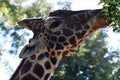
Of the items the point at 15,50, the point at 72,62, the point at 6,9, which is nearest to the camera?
the point at 6,9

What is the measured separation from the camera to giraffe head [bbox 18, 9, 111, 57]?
722 centimetres

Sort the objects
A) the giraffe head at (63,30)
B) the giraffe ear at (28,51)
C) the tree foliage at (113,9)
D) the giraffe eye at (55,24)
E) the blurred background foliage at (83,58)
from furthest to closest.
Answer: the blurred background foliage at (83,58), the giraffe eye at (55,24), the giraffe head at (63,30), the giraffe ear at (28,51), the tree foliage at (113,9)

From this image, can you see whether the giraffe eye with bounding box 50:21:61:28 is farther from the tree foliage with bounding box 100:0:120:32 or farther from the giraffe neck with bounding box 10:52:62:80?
the tree foliage with bounding box 100:0:120:32

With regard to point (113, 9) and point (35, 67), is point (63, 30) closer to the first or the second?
point (35, 67)

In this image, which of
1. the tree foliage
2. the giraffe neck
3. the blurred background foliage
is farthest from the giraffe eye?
the blurred background foliage

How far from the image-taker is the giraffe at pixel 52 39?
7.13 meters

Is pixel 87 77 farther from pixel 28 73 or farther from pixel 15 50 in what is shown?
pixel 28 73

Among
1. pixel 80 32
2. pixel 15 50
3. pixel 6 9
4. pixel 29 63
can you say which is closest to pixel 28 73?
pixel 29 63

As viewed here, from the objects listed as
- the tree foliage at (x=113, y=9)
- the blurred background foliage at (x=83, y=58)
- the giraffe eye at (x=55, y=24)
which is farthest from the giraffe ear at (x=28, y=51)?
the blurred background foliage at (x=83, y=58)

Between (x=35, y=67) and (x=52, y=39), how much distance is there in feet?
2.04

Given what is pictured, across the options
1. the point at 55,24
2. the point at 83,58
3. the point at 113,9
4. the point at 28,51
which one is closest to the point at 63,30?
the point at 55,24

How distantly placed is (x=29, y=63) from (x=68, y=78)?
69.2ft

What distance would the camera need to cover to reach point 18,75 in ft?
23.6

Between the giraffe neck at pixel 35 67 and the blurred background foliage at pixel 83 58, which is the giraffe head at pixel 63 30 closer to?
the giraffe neck at pixel 35 67
